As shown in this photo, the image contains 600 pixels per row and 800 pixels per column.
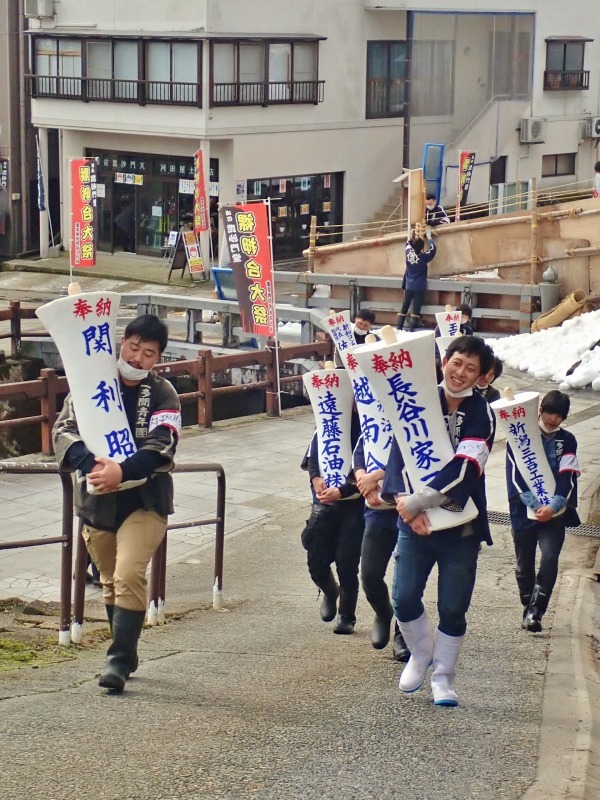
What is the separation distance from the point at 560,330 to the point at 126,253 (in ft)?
55.4

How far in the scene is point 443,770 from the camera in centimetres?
475

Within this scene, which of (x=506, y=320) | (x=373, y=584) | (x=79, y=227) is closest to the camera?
(x=373, y=584)

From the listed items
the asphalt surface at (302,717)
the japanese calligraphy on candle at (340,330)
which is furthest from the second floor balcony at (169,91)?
the asphalt surface at (302,717)

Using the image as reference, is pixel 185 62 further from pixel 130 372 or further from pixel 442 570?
pixel 442 570

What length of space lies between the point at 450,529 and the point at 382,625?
50.7 inches

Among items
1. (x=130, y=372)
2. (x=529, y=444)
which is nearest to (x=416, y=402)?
(x=130, y=372)

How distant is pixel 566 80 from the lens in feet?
124

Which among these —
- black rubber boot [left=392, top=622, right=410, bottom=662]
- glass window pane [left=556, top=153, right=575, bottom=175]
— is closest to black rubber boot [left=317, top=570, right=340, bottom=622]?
black rubber boot [left=392, top=622, right=410, bottom=662]

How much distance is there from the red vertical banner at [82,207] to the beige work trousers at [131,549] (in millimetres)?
21180

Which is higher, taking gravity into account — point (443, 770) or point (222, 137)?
point (222, 137)

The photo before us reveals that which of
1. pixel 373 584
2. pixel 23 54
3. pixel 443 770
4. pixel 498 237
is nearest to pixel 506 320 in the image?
pixel 498 237

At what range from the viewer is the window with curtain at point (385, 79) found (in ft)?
112

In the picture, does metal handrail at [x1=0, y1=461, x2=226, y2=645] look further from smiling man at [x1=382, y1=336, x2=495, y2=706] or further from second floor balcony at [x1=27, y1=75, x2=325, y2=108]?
second floor balcony at [x1=27, y1=75, x2=325, y2=108]

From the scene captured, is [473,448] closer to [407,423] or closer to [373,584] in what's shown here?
[407,423]
